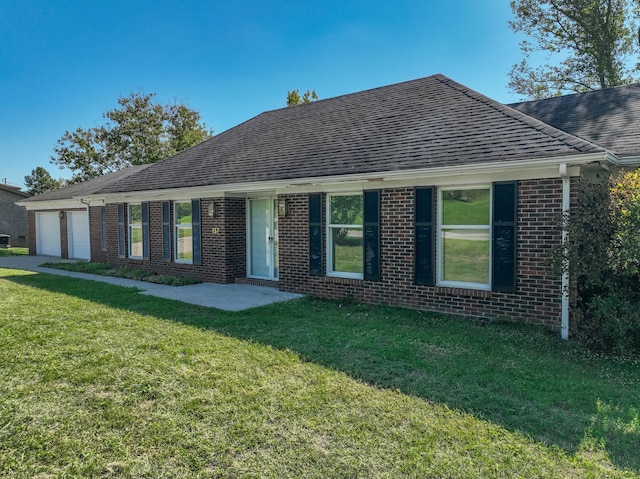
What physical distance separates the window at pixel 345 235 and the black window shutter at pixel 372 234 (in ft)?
0.78

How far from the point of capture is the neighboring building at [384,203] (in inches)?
253

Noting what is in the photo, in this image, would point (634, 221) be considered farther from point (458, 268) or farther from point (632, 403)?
point (458, 268)

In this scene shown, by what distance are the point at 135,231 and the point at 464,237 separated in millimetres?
10952

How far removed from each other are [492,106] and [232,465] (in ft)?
26.2

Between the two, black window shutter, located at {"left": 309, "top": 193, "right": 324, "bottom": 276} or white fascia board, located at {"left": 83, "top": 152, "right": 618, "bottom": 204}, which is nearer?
white fascia board, located at {"left": 83, "top": 152, "right": 618, "bottom": 204}

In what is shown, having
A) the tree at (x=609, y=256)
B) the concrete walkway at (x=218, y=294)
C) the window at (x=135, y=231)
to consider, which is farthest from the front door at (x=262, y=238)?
the tree at (x=609, y=256)

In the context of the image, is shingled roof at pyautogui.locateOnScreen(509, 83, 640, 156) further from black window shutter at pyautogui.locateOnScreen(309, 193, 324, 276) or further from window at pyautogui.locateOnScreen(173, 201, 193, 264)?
window at pyautogui.locateOnScreen(173, 201, 193, 264)

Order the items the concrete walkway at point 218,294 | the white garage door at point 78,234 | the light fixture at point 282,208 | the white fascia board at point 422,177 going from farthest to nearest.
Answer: the white garage door at point 78,234 → the light fixture at point 282,208 → the concrete walkway at point 218,294 → the white fascia board at point 422,177

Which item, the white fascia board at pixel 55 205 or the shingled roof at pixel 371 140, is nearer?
the shingled roof at pixel 371 140

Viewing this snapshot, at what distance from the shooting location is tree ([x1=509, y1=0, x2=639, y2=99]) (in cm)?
1923

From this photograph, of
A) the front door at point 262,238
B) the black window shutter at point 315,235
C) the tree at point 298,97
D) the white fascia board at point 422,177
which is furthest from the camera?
the tree at point 298,97

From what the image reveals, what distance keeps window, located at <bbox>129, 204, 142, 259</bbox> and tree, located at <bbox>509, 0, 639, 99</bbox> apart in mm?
20335

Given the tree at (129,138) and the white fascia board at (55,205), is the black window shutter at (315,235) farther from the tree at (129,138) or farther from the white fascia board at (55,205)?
the tree at (129,138)

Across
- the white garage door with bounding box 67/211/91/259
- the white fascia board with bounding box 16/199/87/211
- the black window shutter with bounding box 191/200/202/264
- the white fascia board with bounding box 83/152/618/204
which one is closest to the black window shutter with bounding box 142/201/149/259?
the black window shutter with bounding box 191/200/202/264
